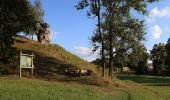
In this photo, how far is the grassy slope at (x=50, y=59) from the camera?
95.9ft

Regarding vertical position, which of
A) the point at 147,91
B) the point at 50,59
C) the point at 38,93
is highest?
the point at 50,59

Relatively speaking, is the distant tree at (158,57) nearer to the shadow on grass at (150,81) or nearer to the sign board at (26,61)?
the shadow on grass at (150,81)

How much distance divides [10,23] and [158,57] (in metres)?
70.8

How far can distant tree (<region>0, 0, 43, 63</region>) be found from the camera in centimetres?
2675

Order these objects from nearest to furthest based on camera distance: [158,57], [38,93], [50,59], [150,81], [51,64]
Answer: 1. [38,93]
2. [51,64]
3. [50,59]
4. [150,81]
5. [158,57]

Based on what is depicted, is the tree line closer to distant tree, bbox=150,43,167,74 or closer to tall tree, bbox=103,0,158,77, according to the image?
tall tree, bbox=103,0,158,77

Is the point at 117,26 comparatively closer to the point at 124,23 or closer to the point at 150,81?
the point at 124,23

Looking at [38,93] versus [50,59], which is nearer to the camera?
[38,93]

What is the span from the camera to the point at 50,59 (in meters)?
32.4

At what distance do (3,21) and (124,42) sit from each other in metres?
8.74

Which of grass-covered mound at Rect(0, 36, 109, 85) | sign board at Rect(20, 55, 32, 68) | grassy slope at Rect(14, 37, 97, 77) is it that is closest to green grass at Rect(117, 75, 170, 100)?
grass-covered mound at Rect(0, 36, 109, 85)

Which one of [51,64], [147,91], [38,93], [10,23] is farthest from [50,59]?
[38,93]

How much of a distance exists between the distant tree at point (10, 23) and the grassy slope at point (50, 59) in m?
2.48

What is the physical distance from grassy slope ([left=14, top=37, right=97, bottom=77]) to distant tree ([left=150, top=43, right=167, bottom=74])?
182 ft
